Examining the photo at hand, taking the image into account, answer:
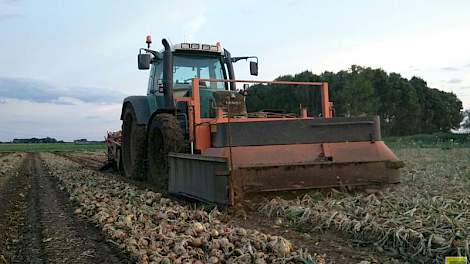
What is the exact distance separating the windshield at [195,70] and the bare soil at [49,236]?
3.13 meters

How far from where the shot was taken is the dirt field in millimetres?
4227

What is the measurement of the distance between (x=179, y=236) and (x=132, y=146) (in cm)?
666

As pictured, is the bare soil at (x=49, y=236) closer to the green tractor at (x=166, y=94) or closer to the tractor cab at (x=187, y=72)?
the green tractor at (x=166, y=94)

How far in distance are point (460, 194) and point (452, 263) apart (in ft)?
13.5

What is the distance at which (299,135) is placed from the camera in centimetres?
700

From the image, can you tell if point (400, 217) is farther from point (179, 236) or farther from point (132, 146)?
point (132, 146)

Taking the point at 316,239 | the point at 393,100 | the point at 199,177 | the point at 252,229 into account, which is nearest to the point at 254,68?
the point at 199,177

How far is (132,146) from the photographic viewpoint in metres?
11.2

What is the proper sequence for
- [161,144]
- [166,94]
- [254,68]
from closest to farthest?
1. [161,144]
2. [166,94]
3. [254,68]

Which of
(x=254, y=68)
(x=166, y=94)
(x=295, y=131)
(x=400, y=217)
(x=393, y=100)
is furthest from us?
(x=393, y=100)

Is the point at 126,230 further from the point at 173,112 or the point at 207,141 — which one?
the point at 173,112

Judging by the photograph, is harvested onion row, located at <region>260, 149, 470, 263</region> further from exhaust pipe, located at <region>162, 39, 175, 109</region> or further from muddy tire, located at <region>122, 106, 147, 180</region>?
muddy tire, located at <region>122, 106, 147, 180</region>

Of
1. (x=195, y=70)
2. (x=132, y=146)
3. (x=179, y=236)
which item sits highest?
(x=195, y=70)

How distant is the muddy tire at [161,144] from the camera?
26.1 ft
